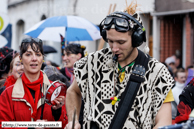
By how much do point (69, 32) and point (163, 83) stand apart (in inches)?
185

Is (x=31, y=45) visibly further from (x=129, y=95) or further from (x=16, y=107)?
(x=129, y=95)

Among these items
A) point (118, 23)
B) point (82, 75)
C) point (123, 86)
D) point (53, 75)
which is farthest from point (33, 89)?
point (118, 23)

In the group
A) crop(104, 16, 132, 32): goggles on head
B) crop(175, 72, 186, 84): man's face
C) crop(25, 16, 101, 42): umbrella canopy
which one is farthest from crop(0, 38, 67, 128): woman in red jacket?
crop(175, 72, 186, 84): man's face

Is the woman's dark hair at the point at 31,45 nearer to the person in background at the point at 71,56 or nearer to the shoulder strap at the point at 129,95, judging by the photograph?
the shoulder strap at the point at 129,95

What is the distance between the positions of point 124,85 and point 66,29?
180 inches

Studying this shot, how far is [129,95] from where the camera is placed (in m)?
2.84

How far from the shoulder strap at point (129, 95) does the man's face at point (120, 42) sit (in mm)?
159

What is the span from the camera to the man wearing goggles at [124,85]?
9.27 ft

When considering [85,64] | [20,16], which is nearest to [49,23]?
[85,64]

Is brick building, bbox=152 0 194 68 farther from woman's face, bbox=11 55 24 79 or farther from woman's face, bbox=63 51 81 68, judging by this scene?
woman's face, bbox=11 55 24 79

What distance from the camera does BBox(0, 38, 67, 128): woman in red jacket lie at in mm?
3525

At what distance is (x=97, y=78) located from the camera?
302 cm

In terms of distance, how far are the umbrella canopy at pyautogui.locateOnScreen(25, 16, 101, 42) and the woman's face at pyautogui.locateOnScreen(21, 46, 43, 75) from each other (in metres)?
3.36

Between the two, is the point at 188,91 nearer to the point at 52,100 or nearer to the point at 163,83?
A: the point at 163,83
